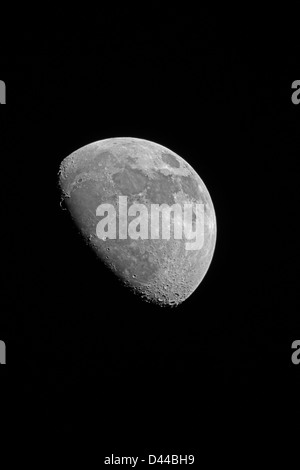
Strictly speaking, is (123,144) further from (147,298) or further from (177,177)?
(147,298)

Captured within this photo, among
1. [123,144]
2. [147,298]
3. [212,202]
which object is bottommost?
[147,298]

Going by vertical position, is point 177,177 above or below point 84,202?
above

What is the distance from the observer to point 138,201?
4.07 meters

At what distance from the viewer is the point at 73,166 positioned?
14.4 feet

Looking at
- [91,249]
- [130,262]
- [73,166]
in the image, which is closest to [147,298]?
[130,262]

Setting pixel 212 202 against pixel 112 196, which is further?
Answer: pixel 212 202

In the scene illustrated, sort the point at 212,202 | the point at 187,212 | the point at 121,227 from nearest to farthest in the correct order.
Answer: the point at 121,227 < the point at 187,212 < the point at 212,202

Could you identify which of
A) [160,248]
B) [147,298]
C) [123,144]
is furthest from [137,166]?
[147,298]

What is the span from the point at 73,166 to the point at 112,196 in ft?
1.95

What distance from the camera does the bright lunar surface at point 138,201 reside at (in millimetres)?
4094

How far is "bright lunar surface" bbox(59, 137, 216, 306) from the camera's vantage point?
4094mm

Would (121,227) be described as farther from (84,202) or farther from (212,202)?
(212,202)

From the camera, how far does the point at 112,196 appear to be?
4047mm

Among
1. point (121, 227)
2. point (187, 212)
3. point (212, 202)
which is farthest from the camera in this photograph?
point (212, 202)
